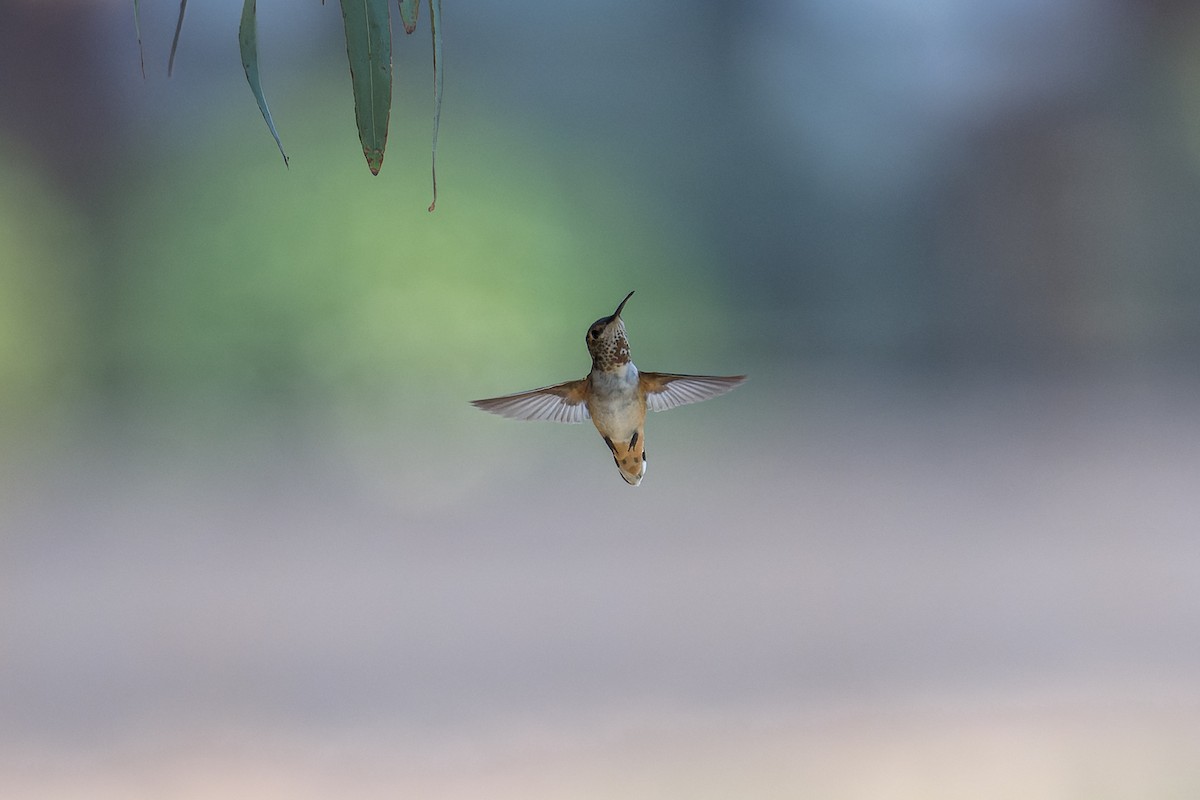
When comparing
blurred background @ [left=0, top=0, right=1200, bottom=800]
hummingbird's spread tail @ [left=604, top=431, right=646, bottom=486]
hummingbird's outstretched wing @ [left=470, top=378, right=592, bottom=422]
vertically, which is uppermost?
blurred background @ [left=0, top=0, right=1200, bottom=800]

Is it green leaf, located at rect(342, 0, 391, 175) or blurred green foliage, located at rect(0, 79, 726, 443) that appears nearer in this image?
green leaf, located at rect(342, 0, 391, 175)

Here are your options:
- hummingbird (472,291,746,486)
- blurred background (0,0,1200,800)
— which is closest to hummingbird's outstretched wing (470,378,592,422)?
hummingbird (472,291,746,486)

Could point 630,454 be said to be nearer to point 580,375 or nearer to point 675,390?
point 675,390

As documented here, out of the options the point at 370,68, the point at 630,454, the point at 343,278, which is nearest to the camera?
the point at 370,68

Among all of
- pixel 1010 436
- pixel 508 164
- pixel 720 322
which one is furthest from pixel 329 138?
pixel 1010 436

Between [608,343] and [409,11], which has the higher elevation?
[409,11]

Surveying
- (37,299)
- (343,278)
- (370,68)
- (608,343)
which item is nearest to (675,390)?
(608,343)

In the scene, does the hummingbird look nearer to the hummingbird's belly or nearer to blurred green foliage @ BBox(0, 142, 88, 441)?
the hummingbird's belly
